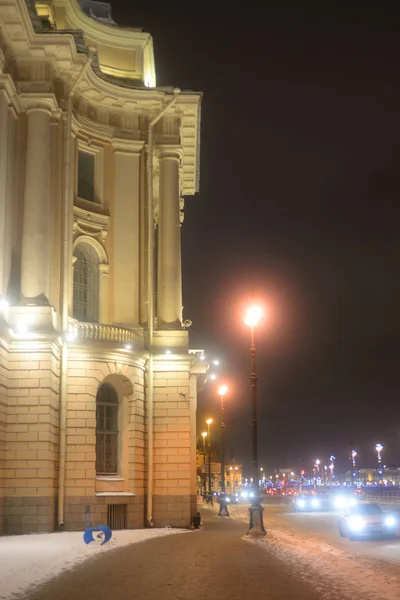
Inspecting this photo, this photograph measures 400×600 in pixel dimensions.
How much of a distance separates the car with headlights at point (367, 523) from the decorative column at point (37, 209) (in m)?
13.8

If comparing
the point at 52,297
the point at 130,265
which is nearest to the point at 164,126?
the point at 130,265

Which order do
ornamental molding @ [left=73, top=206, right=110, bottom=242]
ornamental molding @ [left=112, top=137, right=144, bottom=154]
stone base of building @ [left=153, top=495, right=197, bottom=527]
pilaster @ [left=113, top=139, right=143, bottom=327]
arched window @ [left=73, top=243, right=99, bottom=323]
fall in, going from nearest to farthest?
stone base of building @ [left=153, top=495, right=197, bottom=527] → ornamental molding @ [left=73, top=206, right=110, bottom=242] → arched window @ [left=73, top=243, right=99, bottom=323] → pilaster @ [left=113, top=139, right=143, bottom=327] → ornamental molding @ [left=112, top=137, right=144, bottom=154]

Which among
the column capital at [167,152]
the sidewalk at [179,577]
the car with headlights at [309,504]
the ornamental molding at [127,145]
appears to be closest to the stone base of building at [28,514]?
the sidewalk at [179,577]

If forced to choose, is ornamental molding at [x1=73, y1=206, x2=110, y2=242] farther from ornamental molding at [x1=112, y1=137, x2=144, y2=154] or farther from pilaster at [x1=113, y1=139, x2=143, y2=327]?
ornamental molding at [x1=112, y1=137, x2=144, y2=154]

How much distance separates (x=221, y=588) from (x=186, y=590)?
0.72m

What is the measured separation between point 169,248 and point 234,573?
75.8 ft

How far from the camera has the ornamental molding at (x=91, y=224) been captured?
37.4 metres

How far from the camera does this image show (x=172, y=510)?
36.5 meters

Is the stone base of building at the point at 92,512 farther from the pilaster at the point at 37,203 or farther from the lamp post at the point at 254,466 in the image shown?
the pilaster at the point at 37,203

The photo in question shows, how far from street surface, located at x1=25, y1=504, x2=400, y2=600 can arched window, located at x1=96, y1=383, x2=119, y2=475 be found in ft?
→ 27.8

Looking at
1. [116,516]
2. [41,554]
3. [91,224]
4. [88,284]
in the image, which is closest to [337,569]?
[41,554]

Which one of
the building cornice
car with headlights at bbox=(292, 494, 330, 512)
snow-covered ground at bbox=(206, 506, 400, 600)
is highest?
the building cornice

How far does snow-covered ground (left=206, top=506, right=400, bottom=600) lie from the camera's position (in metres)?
15.6

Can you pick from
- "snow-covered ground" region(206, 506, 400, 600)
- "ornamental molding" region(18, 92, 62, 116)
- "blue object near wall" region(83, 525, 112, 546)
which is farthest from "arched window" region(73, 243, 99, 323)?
"snow-covered ground" region(206, 506, 400, 600)
